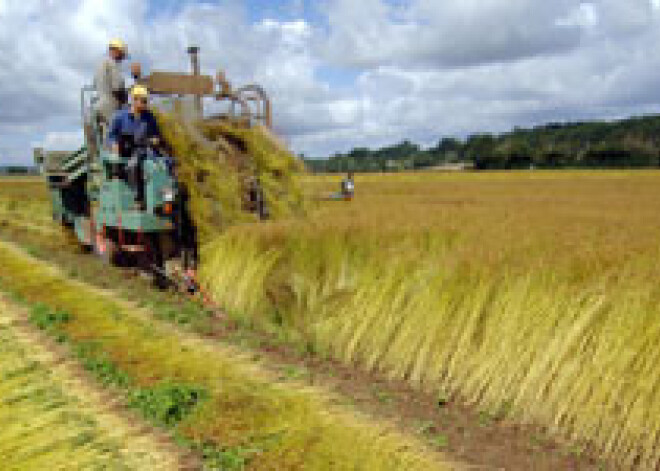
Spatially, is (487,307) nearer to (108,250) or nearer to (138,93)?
(138,93)

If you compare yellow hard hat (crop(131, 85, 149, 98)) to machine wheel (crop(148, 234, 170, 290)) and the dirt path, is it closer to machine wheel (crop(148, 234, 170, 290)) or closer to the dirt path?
machine wheel (crop(148, 234, 170, 290))

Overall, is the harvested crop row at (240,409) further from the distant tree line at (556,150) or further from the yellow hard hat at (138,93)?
the distant tree line at (556,150)

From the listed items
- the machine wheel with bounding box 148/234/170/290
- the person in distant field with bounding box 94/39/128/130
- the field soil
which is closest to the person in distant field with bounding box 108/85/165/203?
the machine wheel with bounding box 148/234/170/290

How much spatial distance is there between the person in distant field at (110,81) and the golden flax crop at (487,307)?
3.70 metres

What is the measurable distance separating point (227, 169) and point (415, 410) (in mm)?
4881

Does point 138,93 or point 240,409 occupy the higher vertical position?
point 138,93

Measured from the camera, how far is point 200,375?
181 inches

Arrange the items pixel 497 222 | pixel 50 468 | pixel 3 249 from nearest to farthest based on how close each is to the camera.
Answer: pixel 50 468
pixel 497 222
pixel 3 249

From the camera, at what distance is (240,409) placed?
3.93 metres

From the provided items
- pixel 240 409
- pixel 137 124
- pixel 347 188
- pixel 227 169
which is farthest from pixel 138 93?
pixel 347 188

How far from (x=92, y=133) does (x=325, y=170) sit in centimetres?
378

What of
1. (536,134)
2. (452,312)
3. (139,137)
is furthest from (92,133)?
(536,134)

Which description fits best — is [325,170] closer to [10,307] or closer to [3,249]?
[10,307]

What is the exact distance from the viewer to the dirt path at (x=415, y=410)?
3.48 m
